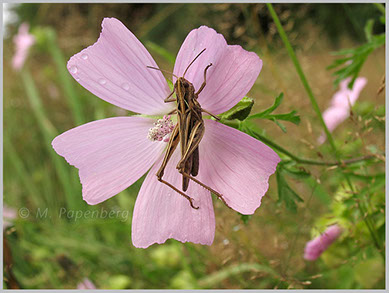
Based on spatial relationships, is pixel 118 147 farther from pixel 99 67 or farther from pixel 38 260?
pixel 38 260

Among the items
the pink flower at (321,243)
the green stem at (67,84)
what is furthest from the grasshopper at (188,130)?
the green stem at (67,84)

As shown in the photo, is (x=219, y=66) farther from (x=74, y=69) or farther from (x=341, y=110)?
(x=341, y=110)

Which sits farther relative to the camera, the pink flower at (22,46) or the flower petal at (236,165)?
the pink flower at (22,46)

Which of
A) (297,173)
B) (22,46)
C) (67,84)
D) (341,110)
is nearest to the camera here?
(297,173)

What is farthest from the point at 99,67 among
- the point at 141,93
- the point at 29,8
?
the point at 29,8

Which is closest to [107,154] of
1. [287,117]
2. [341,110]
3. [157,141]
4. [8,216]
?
[157,141]

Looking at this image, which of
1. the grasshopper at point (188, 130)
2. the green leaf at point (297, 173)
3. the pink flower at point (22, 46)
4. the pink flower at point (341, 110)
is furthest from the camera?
the pink flower at point (22, 46)

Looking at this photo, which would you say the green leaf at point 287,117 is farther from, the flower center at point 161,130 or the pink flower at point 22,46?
the pink flower at point 22,46

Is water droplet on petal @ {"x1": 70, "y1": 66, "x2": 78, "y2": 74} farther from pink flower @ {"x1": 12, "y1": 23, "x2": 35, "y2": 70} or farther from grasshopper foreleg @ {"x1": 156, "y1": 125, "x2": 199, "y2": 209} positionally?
pink flower @ {"x1": 12, "y1": 23, "x2": 35, "y2": 70}

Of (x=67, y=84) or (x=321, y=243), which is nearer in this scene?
(x=321, y=243)
